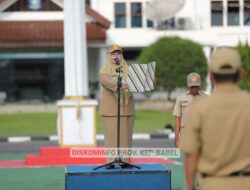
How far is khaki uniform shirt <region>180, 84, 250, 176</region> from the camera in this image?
17.2 feet

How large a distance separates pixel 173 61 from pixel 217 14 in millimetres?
9005

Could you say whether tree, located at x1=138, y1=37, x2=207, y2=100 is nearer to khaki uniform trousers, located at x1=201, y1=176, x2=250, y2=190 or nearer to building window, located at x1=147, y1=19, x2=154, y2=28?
building window, located at x1=147, y1=19, x2=154, y2=28

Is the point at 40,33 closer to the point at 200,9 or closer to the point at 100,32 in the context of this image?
the point at 100,32

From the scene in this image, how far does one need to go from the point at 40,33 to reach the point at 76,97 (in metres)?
22.8

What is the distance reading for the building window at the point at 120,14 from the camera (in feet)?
147

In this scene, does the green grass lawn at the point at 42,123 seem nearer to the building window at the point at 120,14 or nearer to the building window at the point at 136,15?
the building window at the point at 136,15

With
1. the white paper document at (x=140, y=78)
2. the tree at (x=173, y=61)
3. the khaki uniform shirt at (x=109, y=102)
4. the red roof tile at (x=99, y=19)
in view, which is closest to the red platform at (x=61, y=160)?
the khaki uniform shirt at (x=109, y=102)

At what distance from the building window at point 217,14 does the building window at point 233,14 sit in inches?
17.0

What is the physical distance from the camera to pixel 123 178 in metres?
9.42

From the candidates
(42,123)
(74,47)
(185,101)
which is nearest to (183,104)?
(185,101)

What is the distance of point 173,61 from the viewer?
3725cm

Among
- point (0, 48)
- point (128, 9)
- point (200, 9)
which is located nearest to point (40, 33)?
point (0, 48)

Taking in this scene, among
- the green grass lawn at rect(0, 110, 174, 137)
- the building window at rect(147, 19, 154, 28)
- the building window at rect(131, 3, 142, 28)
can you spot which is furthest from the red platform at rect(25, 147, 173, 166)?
the building window at rect(131, 3, 142, 28)

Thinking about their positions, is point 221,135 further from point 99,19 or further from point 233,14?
point 233,14
